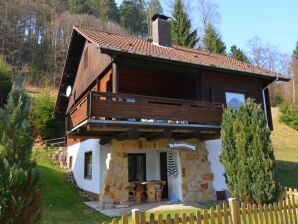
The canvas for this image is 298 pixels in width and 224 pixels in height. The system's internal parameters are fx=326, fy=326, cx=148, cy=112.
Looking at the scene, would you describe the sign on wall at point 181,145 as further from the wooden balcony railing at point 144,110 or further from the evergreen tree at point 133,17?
the evergreen tree at point 133,17

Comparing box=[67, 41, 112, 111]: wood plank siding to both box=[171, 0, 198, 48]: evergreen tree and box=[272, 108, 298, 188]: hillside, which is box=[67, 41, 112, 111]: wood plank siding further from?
box=[171, 0, 198, 48]: evergreen tree

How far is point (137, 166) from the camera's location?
14844mm

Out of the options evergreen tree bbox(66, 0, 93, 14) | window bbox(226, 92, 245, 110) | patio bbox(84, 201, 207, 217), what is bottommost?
patio bbox(84, 201, 207, 217)

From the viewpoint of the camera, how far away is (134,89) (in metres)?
15.3

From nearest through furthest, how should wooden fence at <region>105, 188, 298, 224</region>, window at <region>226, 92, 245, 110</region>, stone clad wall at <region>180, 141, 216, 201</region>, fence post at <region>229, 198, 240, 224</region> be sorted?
1. wooden fence at <region>105, 188, 298, 224</region>
2. fence post at <region>229, 198, 240, 224</region>
3. stone clad wall at <region>180, 141, 216, 201</region>
4. window at <region>226, 92, 245, 110</region>

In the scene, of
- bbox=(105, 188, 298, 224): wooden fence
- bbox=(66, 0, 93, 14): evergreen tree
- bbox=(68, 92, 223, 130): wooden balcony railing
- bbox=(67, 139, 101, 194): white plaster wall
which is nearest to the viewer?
bbox=(105, 188, 298, 224): wooden fence

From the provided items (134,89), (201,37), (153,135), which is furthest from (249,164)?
(201,37)

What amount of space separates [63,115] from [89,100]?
16.1m

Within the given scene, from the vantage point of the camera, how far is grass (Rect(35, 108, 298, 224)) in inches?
412

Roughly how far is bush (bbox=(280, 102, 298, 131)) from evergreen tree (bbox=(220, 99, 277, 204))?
23164 millimetres

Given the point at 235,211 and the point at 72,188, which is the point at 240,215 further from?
the point at 72,188

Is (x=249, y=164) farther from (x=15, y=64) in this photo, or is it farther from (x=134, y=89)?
(x=15, y=64)

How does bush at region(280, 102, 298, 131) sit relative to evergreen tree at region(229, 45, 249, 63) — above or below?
below

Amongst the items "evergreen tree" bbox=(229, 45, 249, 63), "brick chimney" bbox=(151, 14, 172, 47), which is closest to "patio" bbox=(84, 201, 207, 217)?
"brick chimney" bbox=(151, 14, 172, 47)
